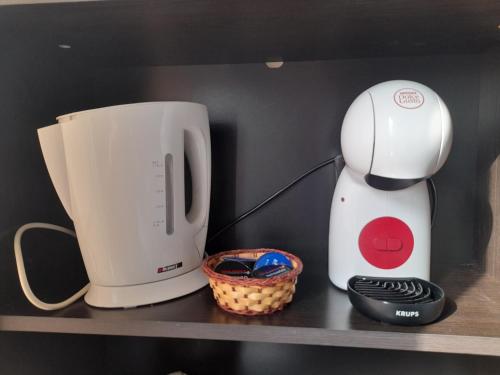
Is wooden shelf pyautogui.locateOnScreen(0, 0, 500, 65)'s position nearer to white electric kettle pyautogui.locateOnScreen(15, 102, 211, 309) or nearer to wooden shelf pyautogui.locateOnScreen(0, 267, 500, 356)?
white electric kettle pyautogui.locateOnScreen(15, 102, 211, 309)

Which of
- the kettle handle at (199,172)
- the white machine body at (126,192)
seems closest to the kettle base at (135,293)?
the white machine body at (126,192)

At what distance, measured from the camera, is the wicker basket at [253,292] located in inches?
18.0

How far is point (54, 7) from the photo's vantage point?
44cm

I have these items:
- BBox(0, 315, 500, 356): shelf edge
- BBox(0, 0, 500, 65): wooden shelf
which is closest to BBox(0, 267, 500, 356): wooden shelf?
BBox(0, 315, 500, 356): shelf edge

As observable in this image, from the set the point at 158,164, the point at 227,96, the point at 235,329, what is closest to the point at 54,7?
the point at 158,164

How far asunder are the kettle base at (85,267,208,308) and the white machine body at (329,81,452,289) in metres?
0.26

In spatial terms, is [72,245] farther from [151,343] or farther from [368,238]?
[368,238]

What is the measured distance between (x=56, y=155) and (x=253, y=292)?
34cm

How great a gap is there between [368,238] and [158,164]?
0.34m

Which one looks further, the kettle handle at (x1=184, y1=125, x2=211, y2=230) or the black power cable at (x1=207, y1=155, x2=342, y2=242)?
the black power cable at (x1=207, y1=155, x2=342, y2=242)

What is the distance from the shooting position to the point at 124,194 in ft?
1.59

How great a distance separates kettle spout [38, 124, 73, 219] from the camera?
1.60ft

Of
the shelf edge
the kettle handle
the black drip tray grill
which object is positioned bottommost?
the shelf edge

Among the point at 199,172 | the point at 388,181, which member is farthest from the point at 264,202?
the point at 388,181
